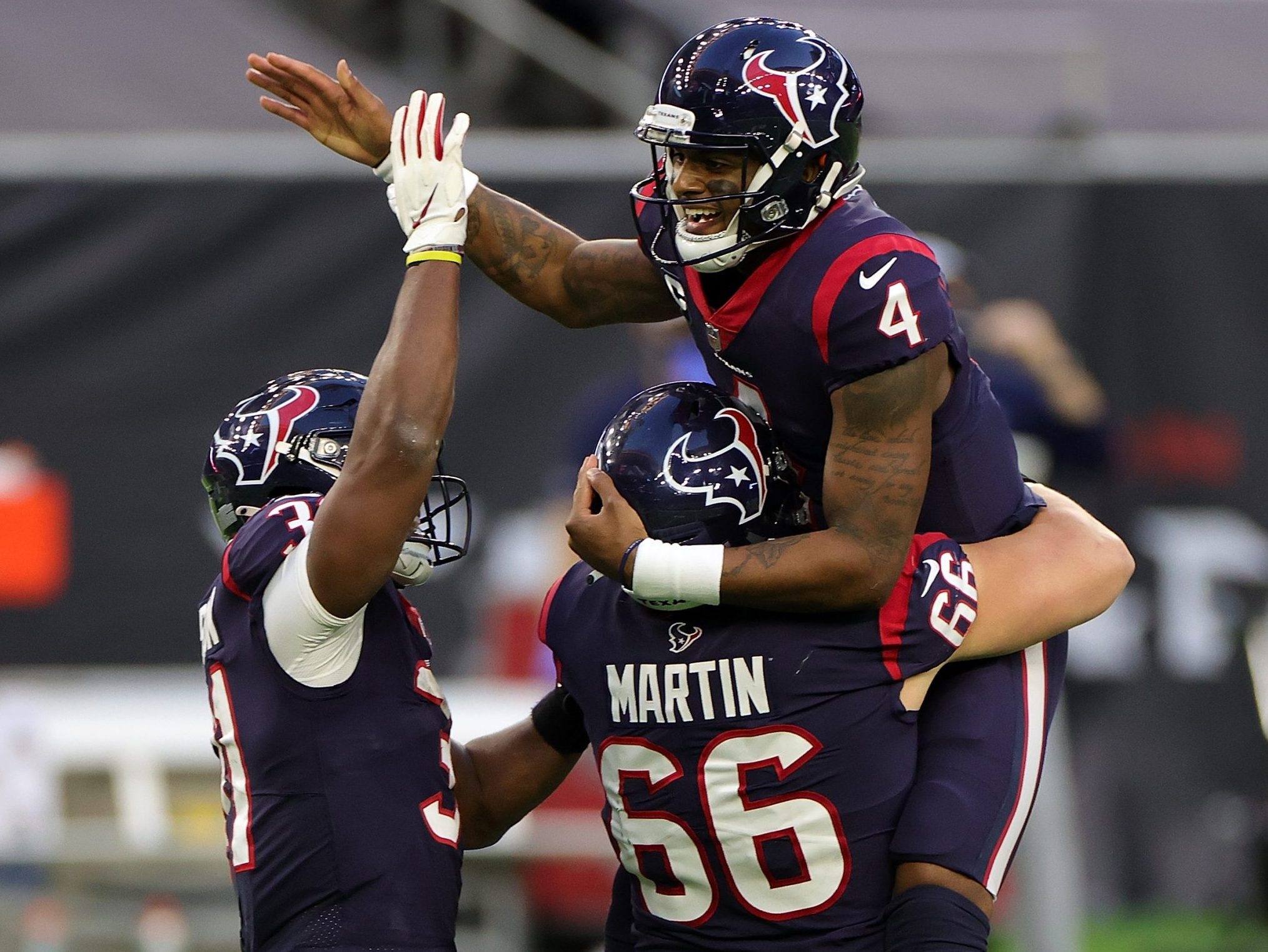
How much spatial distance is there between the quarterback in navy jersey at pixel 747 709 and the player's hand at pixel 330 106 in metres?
0.75

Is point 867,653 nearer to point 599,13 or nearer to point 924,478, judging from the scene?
point 924,478

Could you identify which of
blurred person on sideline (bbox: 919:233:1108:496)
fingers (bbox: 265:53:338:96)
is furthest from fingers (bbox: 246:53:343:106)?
blurred person on sideline (bbox: 919:233:1108:496)

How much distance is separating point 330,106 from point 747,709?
4.42 feet

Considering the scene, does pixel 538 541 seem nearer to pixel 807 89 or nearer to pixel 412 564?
pixel 412 564

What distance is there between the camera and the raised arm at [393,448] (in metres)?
2.81

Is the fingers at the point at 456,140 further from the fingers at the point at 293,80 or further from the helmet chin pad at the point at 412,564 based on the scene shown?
the helmet chin pad at the point at 412,564

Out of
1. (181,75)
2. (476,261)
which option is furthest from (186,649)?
(181,75)

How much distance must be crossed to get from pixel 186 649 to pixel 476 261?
292cm

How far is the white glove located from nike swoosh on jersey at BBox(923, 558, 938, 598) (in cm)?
96

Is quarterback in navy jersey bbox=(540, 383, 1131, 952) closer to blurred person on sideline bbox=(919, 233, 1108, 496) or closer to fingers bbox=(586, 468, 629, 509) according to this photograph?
fingers bbox=(586, 468, 629, 509)

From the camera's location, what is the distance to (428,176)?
117 inches

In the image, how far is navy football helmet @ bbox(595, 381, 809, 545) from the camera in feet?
9.62

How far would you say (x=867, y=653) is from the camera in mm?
2992

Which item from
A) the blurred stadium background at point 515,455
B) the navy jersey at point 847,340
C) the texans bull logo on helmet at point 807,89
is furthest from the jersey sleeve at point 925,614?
the blurred stadium background at point 515,455
